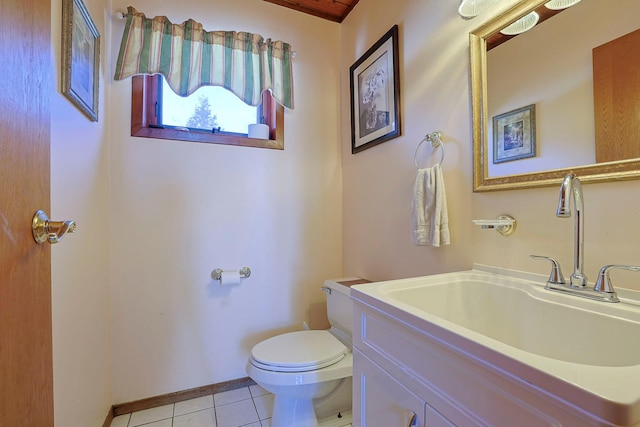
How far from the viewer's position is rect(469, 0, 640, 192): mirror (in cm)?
76

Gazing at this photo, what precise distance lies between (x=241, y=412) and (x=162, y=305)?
0.74 m

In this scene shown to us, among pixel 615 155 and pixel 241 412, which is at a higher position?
pixel 615 155

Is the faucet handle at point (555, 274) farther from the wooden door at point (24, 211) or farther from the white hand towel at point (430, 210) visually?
the wooden door at point (24, 211)

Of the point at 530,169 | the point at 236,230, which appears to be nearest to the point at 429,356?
the point at 530,169

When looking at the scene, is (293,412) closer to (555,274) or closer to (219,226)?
(219,226)

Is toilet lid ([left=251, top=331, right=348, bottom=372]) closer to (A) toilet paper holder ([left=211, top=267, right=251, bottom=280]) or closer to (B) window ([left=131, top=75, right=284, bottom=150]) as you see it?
(A) toilet paper holder ([left=211, top=267, right=251, bottom=280])

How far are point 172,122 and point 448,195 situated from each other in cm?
158

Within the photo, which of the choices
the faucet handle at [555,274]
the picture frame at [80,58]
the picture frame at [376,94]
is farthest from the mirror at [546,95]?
the picture frame at [80,58]

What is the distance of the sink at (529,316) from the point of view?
62cm

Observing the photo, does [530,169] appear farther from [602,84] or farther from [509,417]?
[509,417]

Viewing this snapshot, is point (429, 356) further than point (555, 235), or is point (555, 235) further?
point (555, 235)

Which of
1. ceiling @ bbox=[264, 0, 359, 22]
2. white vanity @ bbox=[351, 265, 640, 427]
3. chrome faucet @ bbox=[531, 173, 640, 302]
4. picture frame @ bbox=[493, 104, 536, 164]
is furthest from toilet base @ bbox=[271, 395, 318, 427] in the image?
ceiling @ bbox=[264, 0, 359, 22]

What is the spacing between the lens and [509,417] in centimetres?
45

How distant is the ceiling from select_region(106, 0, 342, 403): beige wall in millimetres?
47
